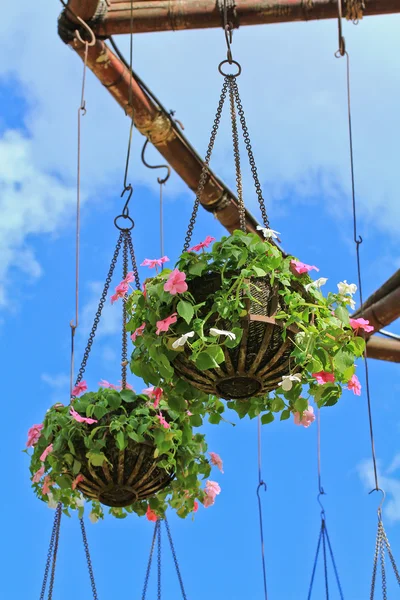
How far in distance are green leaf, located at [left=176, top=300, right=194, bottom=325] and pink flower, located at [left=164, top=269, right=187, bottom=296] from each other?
33mm

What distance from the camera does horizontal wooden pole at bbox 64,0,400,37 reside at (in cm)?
449

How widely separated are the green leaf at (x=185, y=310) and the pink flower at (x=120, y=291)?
1.25 ft

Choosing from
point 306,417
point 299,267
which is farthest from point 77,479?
point 299,267

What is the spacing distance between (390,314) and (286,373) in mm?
2027

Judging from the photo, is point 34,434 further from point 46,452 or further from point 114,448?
point 114,448

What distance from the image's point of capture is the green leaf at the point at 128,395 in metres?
3.77

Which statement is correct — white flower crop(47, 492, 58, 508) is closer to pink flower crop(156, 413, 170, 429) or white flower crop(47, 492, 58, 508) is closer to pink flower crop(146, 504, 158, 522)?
pink flower crop(146, 504, 158, 522)

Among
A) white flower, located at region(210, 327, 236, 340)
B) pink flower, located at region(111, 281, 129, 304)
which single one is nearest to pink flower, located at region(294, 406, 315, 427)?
white flower, located at region(210, 327, 236, 340)

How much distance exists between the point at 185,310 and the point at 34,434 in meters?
0.99

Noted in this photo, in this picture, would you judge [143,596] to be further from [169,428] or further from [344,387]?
[344,387]

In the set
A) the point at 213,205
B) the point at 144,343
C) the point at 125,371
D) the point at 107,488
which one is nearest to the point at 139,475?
the point at 107,488

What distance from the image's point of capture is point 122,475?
3729 mm

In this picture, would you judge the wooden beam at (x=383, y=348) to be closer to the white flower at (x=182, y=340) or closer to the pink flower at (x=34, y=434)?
the pink flower at (x=34, y=434)

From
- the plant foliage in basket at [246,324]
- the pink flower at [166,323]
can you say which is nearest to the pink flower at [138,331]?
the plant foliage in basket at [246,324]
